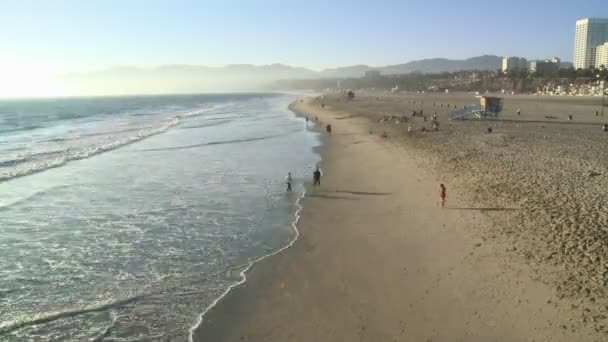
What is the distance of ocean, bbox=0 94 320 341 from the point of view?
8.68 meters

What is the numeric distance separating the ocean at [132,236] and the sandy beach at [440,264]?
1.13 metres

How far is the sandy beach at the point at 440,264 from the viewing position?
25.7 feet

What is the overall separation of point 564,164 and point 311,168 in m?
11.7

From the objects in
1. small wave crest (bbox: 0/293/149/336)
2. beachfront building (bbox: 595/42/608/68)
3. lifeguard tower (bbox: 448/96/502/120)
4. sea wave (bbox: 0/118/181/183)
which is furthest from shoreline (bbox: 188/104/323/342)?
→ beachfront building (bbox: 595/42/608/68)

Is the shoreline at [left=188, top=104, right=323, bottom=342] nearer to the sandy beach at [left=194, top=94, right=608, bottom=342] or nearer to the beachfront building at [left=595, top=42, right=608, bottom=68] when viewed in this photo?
the sandy beach at [left=194, top=94, right=608, bottom=342]

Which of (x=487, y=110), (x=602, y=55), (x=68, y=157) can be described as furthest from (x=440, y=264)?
(x=602, y=55)

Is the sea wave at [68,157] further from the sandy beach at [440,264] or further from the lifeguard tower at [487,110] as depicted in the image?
the lifeguard tower at [487,110]

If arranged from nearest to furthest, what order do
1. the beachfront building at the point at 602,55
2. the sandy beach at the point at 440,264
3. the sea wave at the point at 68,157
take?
the sandy beach at the point at 440,264
the sea wave at the point at 68,157
the beachfront building at the point at 602,55

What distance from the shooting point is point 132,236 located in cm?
1326

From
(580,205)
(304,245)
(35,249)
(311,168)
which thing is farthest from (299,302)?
(311,168)

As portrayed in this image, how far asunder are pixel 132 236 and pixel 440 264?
8890 mm

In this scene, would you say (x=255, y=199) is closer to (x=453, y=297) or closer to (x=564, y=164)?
(x=453, y=297)

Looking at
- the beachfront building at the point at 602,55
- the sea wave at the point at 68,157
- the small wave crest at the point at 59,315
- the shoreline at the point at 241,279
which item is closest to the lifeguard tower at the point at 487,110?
the sea wave at the point at 68,157

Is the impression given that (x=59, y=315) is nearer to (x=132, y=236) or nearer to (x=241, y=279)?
(x=241, y=279)
